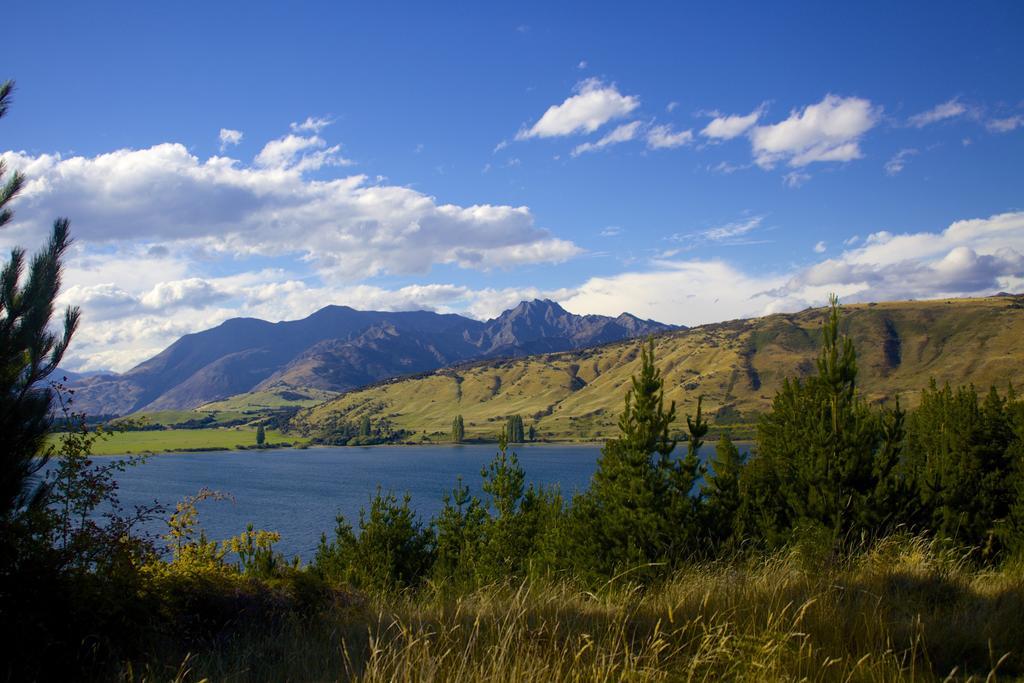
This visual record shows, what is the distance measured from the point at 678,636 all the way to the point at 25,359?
23.1 ft

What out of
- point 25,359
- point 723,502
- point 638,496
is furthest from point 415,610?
point 723,502

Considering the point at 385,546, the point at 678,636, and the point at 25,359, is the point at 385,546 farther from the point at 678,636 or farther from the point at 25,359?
the point at 678,636

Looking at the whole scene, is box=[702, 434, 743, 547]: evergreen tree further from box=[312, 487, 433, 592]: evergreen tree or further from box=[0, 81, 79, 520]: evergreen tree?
box=[0, 81, 79, 520]: evergreen tree

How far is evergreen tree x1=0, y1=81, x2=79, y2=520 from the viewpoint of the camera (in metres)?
6.70

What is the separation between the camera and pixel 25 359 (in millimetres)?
7082

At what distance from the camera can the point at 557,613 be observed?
18.9 feet

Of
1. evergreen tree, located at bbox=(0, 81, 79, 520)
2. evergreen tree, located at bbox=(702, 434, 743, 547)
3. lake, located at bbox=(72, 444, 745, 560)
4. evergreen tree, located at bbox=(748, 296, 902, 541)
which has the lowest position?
lake, located at bbox=(72, 444, 745, 560)

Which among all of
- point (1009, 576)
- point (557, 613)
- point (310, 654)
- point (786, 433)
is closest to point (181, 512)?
point (310, 654)

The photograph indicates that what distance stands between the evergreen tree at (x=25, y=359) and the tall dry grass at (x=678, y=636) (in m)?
2.48

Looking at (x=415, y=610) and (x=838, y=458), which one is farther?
(x=838, y=458)

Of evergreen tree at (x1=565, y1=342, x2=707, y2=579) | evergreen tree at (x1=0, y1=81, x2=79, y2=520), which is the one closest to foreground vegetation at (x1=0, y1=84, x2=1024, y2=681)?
evergreen tree at (x1=0, y1=81, x2=79, y2=520)

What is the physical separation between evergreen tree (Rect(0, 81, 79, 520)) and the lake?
1591 inches

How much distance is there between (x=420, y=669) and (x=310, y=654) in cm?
181

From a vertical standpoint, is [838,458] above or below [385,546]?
above
